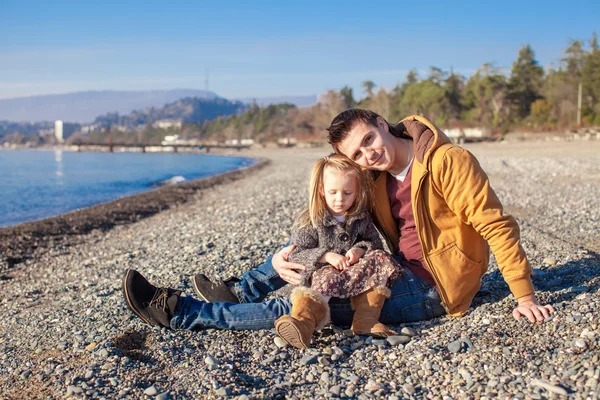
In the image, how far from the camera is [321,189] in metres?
3.64

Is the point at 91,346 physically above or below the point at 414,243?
below

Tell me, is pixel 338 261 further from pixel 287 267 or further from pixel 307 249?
pixel 287 267

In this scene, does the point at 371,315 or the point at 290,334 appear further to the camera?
the point at 371,315

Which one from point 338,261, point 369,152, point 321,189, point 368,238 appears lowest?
point 338,261

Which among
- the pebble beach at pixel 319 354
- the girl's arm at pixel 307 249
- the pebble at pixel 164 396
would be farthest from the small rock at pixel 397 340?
the pebble at pixel 164 396

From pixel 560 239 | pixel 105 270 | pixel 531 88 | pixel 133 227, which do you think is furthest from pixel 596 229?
pixel 531 88

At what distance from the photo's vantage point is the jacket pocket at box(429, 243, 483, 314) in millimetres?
3521

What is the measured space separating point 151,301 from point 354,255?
1400 mm

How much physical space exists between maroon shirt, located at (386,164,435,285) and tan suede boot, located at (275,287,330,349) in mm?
686

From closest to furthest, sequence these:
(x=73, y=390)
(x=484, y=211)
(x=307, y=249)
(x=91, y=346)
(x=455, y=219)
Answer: (x=73, y=390) → (x=484, y=211) → (x=455, y=219) → (x=307, y=249) → (x=91, y=346)

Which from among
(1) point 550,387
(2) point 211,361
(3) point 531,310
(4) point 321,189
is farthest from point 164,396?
(3) point 531,310

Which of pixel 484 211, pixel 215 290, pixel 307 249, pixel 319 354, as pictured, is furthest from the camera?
pixel 215 290

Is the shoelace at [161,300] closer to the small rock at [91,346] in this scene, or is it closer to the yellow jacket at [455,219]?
the small rock at [91,346]

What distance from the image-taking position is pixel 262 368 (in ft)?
10.9
